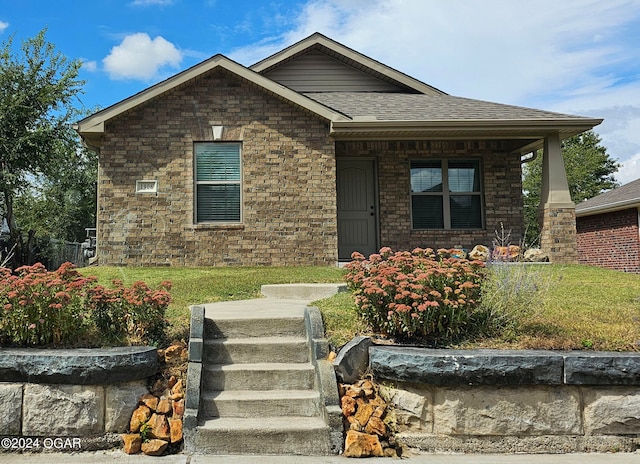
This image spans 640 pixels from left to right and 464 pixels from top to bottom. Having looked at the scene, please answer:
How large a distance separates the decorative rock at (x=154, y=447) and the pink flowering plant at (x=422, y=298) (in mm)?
2007

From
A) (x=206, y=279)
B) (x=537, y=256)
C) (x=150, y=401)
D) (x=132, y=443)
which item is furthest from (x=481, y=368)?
(x=537, y=256)

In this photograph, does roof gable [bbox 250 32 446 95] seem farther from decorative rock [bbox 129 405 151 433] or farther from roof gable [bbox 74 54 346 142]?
decorative rock [bbox 129 405 151 433]

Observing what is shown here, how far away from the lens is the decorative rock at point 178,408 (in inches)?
157

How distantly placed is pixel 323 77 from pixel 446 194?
4505 millimetres

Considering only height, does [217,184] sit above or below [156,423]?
above

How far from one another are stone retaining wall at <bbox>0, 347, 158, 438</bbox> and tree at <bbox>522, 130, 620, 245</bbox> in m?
32.3

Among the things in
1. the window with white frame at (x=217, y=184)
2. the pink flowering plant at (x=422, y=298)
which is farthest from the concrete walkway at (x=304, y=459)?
the window with white frame at (x=217, y=184)

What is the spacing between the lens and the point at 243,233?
10461mm

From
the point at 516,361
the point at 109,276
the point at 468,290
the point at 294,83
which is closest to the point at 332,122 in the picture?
the point at 294,83

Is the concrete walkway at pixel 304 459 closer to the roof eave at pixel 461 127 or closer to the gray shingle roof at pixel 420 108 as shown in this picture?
the roof eave at pixel 461 127

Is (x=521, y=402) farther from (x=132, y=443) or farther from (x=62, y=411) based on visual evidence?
(x=62, y=411)

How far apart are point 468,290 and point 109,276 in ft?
20.9

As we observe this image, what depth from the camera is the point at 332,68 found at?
1360cm

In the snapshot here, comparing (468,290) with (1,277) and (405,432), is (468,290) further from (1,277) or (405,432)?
(1,277)
